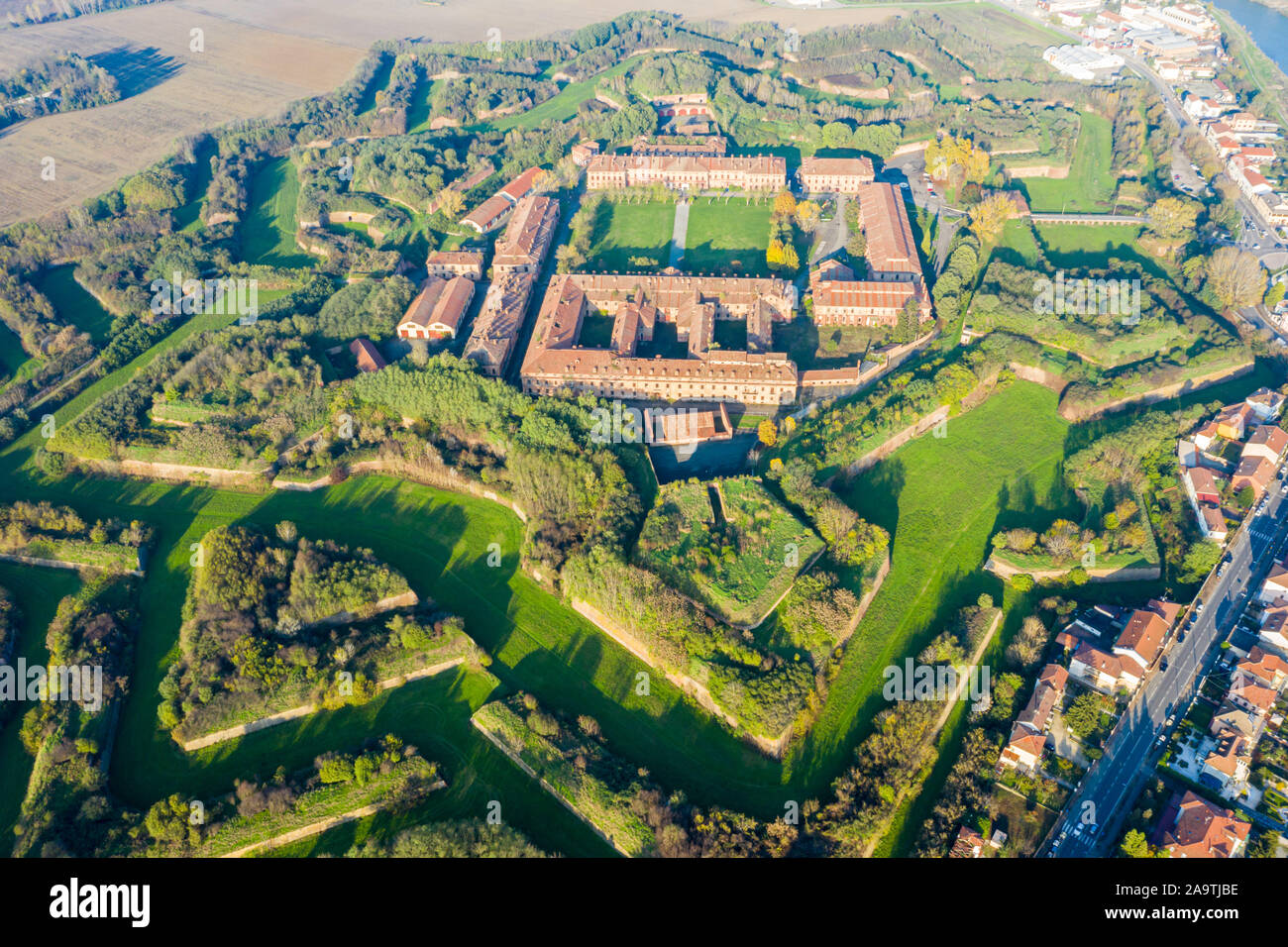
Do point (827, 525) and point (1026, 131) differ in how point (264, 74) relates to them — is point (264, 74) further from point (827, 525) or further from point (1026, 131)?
point (827, 525)

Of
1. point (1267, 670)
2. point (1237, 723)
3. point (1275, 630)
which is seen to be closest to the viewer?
point (1237, 723)

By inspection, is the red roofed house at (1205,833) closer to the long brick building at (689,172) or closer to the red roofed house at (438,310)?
the red roofed house at (438,310)

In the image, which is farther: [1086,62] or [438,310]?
[1086,62]

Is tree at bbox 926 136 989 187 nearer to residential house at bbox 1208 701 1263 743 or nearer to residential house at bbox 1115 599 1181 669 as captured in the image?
residential house at bbox 1115 599 1181 669

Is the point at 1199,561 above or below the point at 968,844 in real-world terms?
above

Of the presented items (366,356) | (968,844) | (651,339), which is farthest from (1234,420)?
(366,356)

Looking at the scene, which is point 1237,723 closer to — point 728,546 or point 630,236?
point 728,546

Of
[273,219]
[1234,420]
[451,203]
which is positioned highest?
[451,203]
